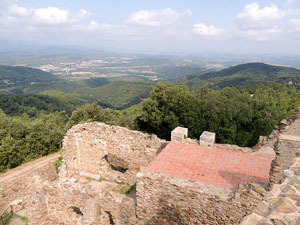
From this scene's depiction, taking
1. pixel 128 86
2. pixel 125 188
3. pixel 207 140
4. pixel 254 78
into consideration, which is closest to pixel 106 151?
pixel 125 188

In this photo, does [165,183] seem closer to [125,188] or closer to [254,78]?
[125,188]

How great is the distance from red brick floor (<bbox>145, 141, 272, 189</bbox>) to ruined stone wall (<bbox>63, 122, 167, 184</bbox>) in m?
2.45

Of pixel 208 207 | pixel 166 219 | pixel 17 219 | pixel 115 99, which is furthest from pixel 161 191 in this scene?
pixel 115 99

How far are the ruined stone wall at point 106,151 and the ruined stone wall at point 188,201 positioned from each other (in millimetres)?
3601

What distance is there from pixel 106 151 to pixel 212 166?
21.8ft

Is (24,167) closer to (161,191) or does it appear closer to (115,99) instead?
(161,191)

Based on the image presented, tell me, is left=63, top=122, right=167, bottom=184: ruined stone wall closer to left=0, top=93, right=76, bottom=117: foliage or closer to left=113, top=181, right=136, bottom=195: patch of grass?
left=113, top=181, right=136, bottom=195: patch of grass

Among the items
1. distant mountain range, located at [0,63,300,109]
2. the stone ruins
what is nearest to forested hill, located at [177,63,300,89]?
distant mountain range, located at [0,63,300,109]

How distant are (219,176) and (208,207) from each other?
4.27 feet

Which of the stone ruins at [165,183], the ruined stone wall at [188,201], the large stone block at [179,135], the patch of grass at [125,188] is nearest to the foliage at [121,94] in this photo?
the stone ruins at [165,183]

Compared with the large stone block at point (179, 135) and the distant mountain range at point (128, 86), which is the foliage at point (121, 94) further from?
the large stone block at point (179, 135)

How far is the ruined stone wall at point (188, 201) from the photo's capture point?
16.7 ft

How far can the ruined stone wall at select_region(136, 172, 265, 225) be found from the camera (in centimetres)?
508

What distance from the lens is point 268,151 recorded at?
8.05 metres
